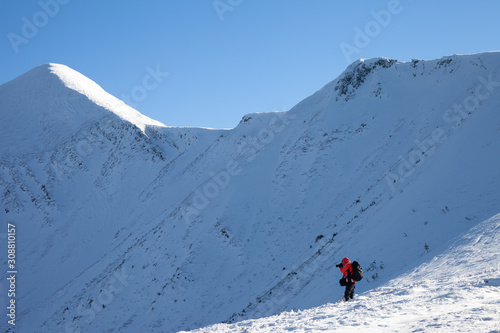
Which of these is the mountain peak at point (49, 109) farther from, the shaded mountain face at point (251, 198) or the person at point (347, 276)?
the person at point (347, 276)

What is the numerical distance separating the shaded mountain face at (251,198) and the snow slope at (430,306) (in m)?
1.93

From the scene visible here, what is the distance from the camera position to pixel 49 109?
62.4 meters

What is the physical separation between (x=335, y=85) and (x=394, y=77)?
762cm

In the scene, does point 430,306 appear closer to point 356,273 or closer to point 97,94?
point 356,273

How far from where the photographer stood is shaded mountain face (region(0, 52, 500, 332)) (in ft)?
58.6

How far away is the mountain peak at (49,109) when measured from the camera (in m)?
56.9

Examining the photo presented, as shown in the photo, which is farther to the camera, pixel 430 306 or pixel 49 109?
pixel 49 109

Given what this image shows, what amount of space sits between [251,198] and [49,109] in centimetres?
5165

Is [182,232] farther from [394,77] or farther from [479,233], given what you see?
[394,77]

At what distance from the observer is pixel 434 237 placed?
1401 cm

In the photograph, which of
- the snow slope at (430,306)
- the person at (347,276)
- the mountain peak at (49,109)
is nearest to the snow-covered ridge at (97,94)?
the mountain peak at (49,109)

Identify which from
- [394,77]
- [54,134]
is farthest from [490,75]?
[54,134]

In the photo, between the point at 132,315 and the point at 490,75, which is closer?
the point at 132,315

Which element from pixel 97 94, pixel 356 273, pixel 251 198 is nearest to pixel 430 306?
pixel 356 273
